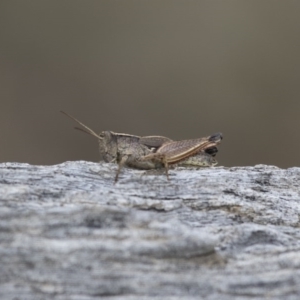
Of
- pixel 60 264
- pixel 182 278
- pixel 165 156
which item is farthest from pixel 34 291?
pixel 165 156

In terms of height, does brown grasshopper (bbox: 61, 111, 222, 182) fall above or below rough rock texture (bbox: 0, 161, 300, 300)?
above

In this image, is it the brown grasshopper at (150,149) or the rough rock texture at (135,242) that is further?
the brown grasshopper at (150,149)

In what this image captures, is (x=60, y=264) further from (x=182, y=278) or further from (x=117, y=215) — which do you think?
(x=182, y=278)

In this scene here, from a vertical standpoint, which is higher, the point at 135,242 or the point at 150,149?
the point at 150,149

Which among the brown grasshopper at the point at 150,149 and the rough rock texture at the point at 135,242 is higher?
the brown grasshopper at the point at 150,149

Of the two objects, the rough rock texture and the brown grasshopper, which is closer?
the rough rock texture

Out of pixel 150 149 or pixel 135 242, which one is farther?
pixel 150 149
